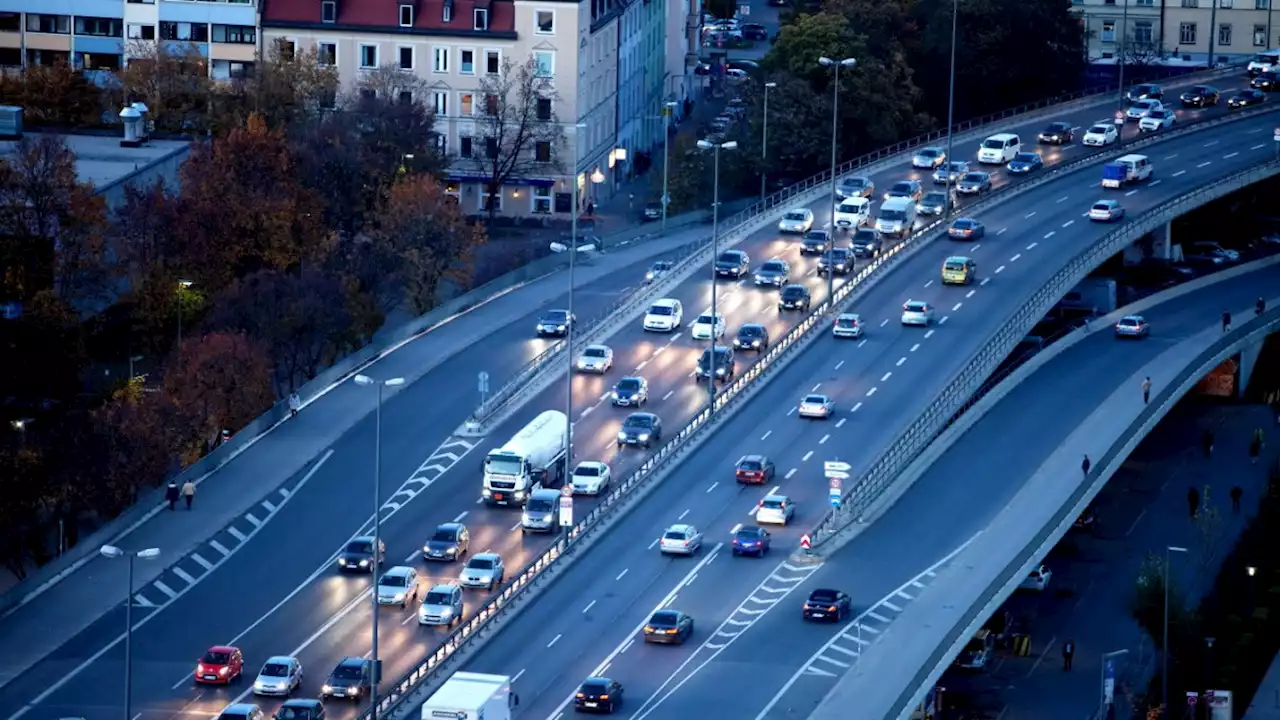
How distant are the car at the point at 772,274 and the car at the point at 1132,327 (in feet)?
50.4

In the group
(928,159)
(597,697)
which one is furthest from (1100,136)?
(597,697)

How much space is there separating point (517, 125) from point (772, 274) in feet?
119

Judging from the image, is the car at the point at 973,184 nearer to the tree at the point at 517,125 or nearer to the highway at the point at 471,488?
the highway at the point at 471,488

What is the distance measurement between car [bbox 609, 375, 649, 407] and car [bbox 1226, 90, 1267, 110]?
7082 centimetres

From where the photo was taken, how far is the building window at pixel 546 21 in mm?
178875

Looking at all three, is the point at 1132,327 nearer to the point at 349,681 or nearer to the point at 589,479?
the point at 589,479

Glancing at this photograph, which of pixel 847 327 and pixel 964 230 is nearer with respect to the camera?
pixel 847 327

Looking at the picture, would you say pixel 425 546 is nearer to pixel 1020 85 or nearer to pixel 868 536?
pixel 868 536

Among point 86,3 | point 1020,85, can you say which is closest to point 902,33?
point 1020,85

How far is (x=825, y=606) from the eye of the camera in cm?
10650

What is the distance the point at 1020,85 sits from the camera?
638ft

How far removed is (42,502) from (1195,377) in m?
51.9

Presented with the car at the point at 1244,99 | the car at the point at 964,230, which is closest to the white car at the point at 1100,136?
the car at the point at 1244,99

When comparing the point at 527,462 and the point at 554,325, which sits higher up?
the point at 554,325
